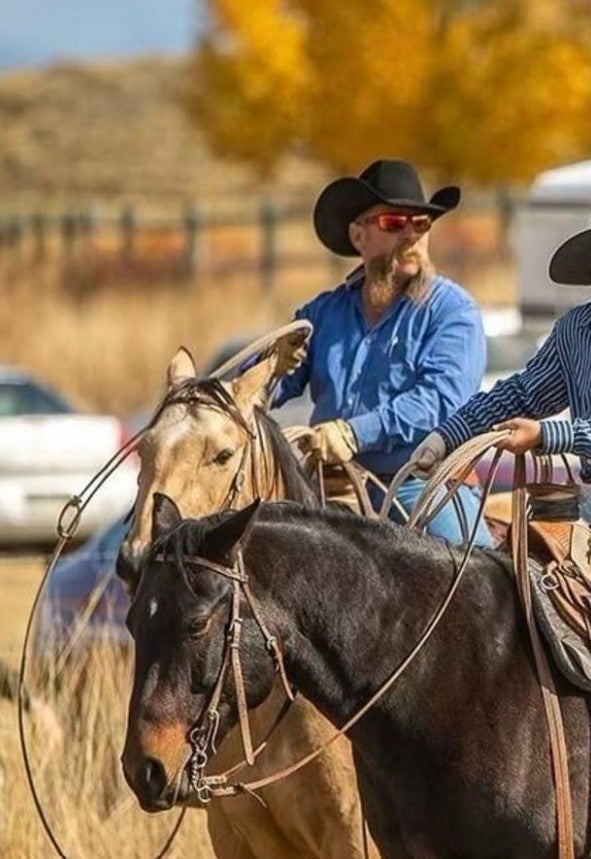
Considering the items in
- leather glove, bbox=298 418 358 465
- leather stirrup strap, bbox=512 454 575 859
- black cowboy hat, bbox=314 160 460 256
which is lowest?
leather stirrup strap, bbox=512 454 575 859

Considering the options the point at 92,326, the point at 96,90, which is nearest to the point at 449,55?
the point at 92,326

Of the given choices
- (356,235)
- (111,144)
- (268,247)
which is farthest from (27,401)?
(111,144)

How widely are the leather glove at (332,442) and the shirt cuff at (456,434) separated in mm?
594

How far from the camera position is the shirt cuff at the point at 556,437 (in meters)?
6.77

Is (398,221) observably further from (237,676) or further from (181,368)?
(237,676)

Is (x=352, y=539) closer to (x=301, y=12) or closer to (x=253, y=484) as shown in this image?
(x=253, y=484)

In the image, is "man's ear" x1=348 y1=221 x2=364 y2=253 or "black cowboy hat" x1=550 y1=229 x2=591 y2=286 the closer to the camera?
"black cowboy hat" x1=550 y1=229 x2=591 y2=286

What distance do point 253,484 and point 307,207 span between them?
1461 inches

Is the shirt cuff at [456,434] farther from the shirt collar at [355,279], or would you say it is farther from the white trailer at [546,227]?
the white trailer at [546,227]

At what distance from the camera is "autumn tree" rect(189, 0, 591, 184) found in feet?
134

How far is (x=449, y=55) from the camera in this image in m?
41.7

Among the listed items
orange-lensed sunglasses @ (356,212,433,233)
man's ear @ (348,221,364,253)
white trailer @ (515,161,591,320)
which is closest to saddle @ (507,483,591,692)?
orange-lensed sunglasses @ (356,212,433,233)

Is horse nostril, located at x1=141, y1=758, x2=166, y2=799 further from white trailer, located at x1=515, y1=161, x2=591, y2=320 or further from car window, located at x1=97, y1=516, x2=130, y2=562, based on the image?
white trailer, located at x1=515, y1=161, x2=591, y2=320

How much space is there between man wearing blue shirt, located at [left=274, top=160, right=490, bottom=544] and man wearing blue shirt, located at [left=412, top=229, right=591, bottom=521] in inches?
19.0
